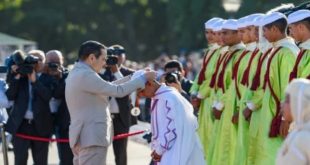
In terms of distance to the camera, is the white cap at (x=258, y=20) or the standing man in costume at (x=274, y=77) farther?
the white cap at (x=258, y=20)

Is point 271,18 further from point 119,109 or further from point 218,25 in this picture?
point 119,109

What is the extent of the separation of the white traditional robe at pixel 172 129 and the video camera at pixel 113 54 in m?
3.71

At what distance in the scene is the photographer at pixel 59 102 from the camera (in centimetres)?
1327

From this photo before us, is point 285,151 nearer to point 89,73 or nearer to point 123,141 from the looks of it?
point 89,73

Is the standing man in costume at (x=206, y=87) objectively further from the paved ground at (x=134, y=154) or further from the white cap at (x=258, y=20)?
the paved ground at (x=134, y=154)

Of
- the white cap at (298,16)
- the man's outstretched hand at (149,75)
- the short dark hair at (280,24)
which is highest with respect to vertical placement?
the white cap at (298,16)

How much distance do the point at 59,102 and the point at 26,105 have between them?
0.63 meters

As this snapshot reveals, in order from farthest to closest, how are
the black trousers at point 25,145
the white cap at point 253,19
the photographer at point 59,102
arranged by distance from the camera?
the photographer at point 59,102 < the black trousers at point 25,145 < the white cap at point 253,19

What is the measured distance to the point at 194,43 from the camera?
59312mm

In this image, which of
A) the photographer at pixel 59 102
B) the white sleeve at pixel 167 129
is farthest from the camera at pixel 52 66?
the white sleeve at pixel 167 129

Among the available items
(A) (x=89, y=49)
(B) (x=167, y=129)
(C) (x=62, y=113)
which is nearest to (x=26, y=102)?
(C) (x=62, y=113)

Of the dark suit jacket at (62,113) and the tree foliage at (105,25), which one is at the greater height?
the tree foliage at (105,25)

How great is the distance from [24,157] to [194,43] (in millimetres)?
46517

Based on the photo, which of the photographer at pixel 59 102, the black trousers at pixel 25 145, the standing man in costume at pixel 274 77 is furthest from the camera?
the photographer at pixel 59 102
